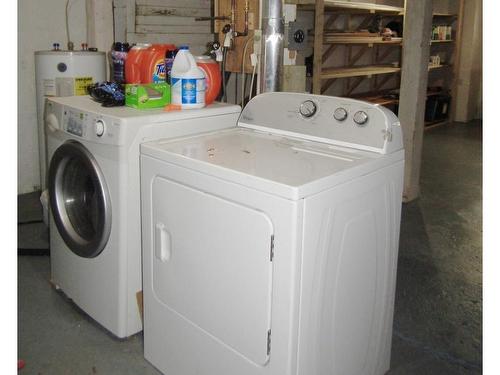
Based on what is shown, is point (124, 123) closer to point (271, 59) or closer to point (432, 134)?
point (271, 59)

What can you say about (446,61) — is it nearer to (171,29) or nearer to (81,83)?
(171,29)

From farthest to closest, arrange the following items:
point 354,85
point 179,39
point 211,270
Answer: point 354,85
point 179,39
point 211,270

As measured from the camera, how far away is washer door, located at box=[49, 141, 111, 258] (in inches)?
82.7

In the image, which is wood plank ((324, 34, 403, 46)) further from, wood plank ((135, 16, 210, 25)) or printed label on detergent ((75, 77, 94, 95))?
printed label on detergent ((75, 77, 94, 95))

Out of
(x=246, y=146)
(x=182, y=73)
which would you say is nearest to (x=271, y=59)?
(x=182, y=73)

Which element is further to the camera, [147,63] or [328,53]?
[328,53]

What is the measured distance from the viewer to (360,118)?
1.78 m

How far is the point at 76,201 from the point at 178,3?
2862 mm

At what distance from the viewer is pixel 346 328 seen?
169 cm

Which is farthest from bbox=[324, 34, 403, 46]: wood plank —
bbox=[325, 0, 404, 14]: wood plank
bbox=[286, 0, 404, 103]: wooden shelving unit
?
bbox=[325, 0, 404, 14]: wood plank

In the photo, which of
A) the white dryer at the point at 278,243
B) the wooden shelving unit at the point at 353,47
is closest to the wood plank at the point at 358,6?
the wooden shelving unit at the point at 353,47

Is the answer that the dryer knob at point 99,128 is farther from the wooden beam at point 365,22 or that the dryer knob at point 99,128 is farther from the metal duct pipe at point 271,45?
the wooden beam at point 365,22

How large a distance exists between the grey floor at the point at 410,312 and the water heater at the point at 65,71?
88 cm

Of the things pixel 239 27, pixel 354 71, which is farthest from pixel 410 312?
pixel 354 71
